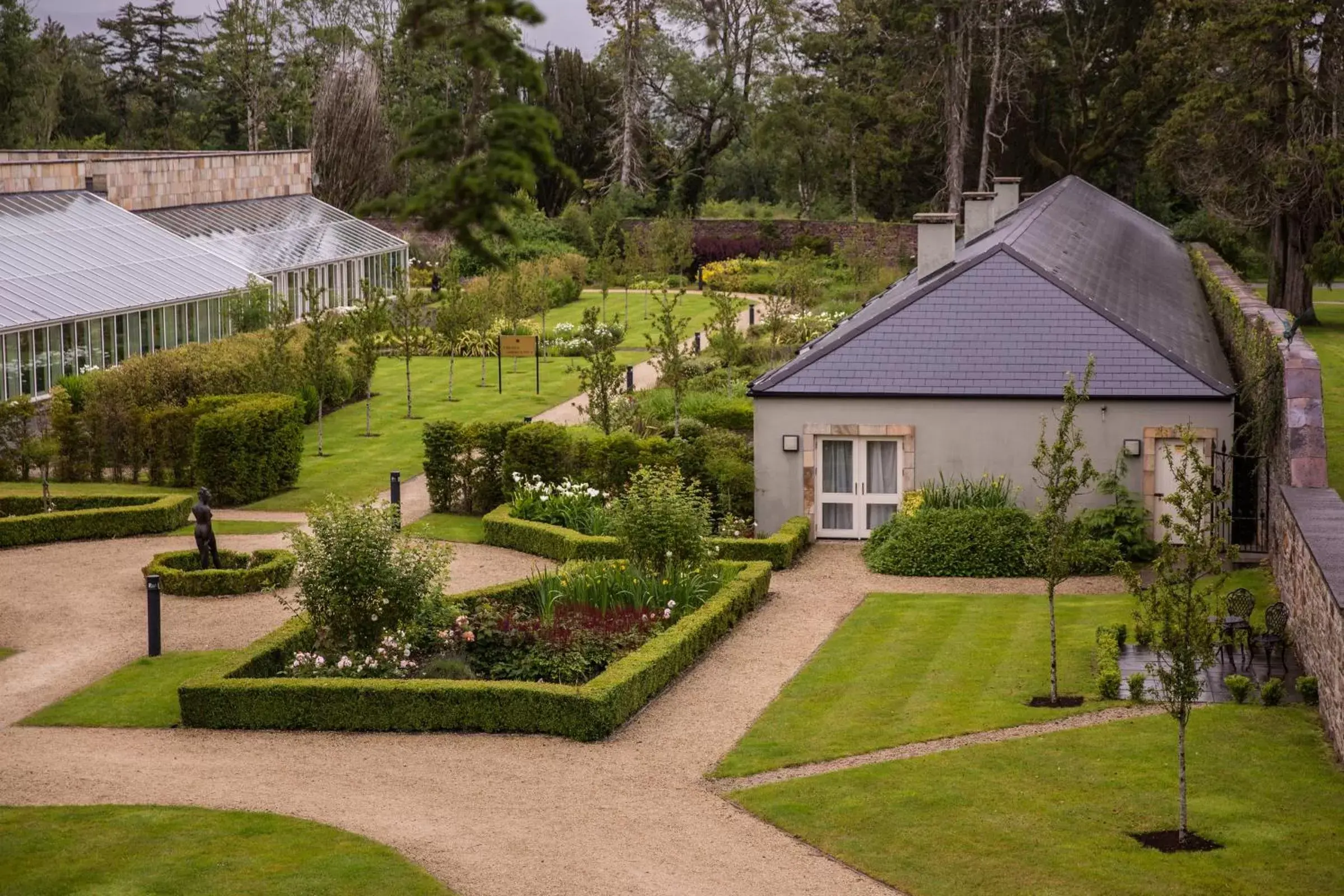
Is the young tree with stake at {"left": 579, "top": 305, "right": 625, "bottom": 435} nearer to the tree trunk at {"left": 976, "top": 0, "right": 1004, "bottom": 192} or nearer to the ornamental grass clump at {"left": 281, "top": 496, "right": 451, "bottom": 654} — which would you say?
the ornamental grass clump at {"left": 281, "top": 496, "right": 451, "bottom": 654}

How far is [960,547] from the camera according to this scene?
78.2 ft

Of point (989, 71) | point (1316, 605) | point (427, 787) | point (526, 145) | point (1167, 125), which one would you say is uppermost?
point (989, 71)

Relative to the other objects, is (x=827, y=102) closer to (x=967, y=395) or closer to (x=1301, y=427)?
(x=967, y=395)

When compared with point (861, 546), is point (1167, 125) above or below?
above

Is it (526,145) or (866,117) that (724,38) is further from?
(526,145)

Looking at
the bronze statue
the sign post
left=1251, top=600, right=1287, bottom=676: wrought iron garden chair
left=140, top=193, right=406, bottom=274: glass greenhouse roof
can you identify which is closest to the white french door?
left=1251, top=600, right=1287, bottom=676: wrought iron garden chair

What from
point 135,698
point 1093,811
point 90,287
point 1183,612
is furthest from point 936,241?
point 1093,811

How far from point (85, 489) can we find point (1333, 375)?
→ 26442mm

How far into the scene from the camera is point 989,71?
6291 centimetres

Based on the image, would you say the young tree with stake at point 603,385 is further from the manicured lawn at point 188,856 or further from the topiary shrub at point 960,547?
the manicured lawn at point 188,856

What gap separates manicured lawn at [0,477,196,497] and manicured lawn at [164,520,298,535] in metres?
1.67

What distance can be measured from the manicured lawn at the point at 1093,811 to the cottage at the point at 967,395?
855 centimetres

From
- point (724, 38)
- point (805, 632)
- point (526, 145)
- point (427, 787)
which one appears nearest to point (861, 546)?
point (805, 632)

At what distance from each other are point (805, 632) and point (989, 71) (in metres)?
46.3
